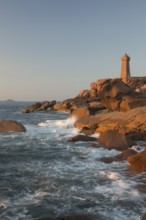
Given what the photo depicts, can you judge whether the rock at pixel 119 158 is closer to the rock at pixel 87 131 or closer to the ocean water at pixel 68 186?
the ocean water at pixel 68 186

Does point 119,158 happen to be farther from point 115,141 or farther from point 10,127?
point 10,127

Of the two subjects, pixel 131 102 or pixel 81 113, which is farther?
pixel 81 113

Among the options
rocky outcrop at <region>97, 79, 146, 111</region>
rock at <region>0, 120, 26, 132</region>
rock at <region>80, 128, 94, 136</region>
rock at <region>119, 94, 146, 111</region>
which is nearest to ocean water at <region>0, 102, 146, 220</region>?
rock at <region>80, 128, 94, 136</region>

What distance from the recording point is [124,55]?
82938 millimetres

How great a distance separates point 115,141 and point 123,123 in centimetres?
439

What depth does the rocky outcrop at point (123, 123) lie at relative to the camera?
21.1 metres

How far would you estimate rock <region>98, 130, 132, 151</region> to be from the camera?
1771 cm

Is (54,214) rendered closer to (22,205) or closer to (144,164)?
(22,205)

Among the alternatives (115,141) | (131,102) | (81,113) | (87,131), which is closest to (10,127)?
(87,131)

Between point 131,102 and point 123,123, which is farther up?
point 131,102

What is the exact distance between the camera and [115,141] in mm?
18188

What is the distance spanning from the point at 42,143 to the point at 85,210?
12.2 m

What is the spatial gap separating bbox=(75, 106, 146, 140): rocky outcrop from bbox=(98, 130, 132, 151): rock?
2.72 m

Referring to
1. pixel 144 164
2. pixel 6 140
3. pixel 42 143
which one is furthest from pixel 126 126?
pixel 6 140
